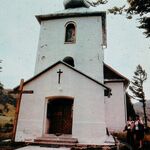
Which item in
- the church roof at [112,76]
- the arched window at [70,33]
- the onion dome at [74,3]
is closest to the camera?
the arched window at [70,33]

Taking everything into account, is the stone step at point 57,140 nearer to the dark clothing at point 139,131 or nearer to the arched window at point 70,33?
the dark clothing at point 139,131

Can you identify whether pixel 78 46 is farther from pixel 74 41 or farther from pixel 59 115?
pixel 59 115

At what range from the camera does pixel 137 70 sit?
116ft

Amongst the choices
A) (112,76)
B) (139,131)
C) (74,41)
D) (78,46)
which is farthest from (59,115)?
(112,76)

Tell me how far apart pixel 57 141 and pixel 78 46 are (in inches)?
352

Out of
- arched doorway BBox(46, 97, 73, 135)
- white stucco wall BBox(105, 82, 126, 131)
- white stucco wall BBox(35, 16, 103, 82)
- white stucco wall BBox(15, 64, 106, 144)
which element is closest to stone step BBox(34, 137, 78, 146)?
white stucco wall BBox(15, 64, 106, 144)

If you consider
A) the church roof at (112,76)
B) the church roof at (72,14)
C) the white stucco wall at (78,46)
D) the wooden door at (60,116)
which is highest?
the church roof at (72,14)

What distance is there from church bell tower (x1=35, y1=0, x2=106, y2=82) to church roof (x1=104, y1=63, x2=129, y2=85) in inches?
84.7

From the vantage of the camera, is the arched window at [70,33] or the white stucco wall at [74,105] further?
the arched window at [70,33]

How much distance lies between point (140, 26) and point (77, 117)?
559 centimetres

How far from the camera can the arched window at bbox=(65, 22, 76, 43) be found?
18.0m

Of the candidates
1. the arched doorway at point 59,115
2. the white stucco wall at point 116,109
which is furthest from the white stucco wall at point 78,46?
the arched doorway at point 59,115

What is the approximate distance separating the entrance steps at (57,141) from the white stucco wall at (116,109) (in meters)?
7.30

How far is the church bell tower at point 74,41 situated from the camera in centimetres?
1677
